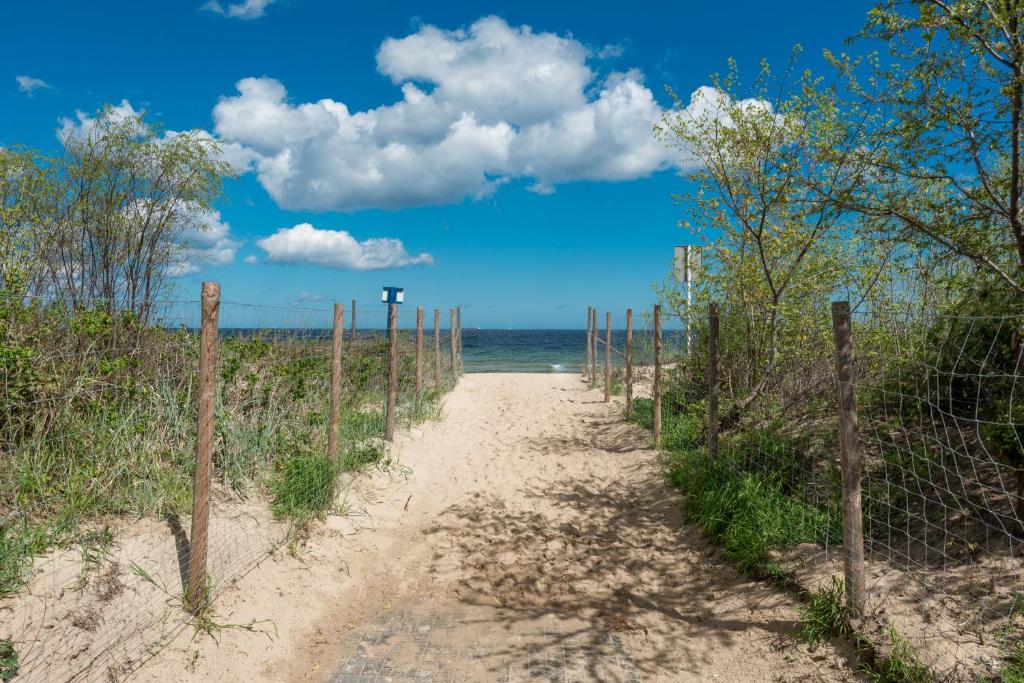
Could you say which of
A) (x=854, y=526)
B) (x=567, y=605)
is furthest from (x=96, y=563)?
(x=854, y=526)

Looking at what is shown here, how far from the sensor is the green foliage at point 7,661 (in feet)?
10.5

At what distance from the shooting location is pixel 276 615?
4.34 meters

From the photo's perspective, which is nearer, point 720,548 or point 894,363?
point 720,548

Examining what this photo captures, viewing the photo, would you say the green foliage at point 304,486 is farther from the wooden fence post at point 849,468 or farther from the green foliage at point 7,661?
the wooden fence post at point 849,468

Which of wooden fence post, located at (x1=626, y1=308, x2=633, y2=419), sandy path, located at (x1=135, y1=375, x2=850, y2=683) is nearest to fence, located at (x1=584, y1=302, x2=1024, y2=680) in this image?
sandy path, located at (x1=135, y1=375, x2=850, y2=683)

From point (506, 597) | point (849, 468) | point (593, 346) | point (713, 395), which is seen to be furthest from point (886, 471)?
point (593, 346)

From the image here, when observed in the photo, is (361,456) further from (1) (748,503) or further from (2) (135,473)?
(1) (748,503)

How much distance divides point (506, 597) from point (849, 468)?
257 centimetres

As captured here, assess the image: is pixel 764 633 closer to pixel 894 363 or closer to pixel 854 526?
pixel 854 526

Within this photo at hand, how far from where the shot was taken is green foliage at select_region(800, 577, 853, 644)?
12.6 feet

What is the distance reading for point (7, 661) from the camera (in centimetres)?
325

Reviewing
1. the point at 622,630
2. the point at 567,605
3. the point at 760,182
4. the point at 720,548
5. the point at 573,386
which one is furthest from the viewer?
the point at 573,386

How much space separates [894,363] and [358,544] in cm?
506

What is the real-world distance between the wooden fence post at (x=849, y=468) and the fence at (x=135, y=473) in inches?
160
